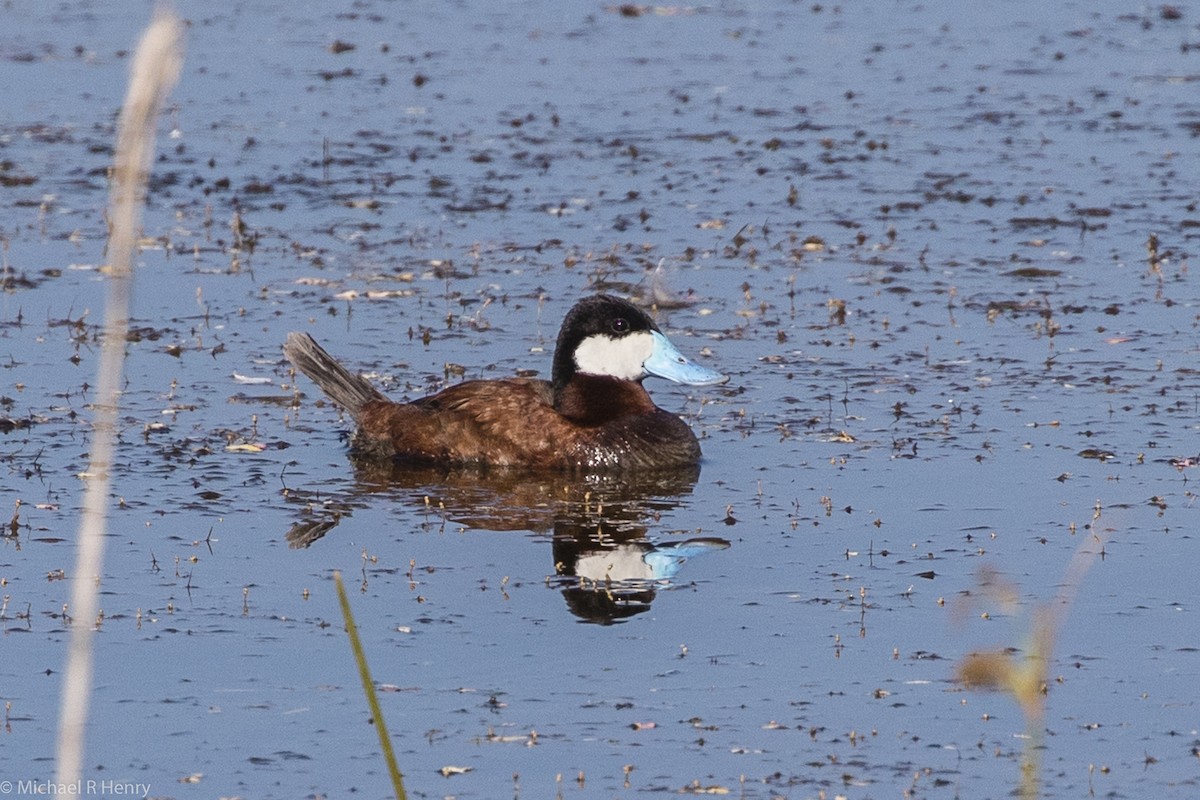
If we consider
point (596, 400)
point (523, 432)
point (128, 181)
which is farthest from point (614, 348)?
point (128, 181)

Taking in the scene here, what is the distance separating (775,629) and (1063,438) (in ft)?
10.1

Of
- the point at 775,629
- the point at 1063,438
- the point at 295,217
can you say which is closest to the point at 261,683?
the point at 775,629

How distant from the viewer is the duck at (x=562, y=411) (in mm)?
9438

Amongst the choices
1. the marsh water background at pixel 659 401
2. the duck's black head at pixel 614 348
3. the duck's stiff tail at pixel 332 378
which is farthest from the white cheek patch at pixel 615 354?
the duck's stiff tail at pixel 332 378

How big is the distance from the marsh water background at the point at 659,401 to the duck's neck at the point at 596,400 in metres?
0.41

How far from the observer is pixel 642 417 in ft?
31.5

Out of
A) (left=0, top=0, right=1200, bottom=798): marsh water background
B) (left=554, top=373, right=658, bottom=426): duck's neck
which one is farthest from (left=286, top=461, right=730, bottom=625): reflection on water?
(left=554, top=373, right=658, bottom=426): duck's neck

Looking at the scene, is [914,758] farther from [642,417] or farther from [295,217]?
[295,217]

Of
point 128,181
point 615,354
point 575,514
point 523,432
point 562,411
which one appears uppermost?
point 615,354

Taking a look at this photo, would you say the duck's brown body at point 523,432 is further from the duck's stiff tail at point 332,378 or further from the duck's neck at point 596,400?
the duck's stiff tail at point 332,378

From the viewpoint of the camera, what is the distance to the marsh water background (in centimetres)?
608

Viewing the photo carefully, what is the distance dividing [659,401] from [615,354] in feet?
3.85

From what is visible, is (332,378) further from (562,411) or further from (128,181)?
(128,181)

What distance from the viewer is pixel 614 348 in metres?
9.70
